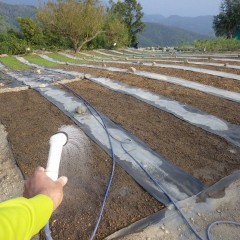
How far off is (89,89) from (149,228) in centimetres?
484

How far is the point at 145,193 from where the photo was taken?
2953 millimetres

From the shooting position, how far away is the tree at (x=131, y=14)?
2896cm

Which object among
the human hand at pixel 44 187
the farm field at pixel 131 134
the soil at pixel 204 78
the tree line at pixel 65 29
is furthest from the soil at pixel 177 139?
the tree line at pixel 65 29

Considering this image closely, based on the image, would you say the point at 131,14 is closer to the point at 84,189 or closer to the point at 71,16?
the point at 71,16

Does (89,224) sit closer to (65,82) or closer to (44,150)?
(44,150)

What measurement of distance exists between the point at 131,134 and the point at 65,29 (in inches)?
641

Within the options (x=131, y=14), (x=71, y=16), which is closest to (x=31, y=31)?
(x=71, y=16)

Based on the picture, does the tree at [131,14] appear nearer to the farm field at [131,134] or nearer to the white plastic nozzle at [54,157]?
the farm field at [131,134]

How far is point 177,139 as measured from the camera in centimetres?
400

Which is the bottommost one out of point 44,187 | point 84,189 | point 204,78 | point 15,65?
point 15,65

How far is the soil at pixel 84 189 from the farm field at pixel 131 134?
11 millimetres

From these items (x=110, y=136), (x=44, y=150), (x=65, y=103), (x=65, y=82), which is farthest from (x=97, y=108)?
(x=65, y=82)

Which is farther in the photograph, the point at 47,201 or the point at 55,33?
the point at 55,33

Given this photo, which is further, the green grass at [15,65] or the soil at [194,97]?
the green grass at [15,65]
